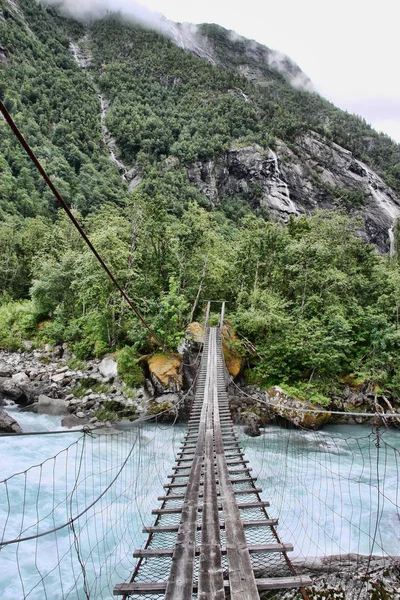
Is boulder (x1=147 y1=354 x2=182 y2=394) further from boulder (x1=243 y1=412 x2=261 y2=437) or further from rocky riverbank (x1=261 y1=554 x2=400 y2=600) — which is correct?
rocky riverbank (x1=261 y1=554 x2=400 y2=600)

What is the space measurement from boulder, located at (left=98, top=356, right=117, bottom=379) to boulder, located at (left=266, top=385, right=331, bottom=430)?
5.35 m

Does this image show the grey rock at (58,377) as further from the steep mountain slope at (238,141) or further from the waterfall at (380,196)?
the waterfall at (380,196)

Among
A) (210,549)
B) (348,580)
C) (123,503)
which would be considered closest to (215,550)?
(210,549)

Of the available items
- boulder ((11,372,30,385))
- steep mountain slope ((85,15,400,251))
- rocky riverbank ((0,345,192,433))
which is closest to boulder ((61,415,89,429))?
rocky riverbank ((0,345,192,433))

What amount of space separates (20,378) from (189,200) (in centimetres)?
4879

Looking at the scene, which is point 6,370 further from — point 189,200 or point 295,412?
point 189,200

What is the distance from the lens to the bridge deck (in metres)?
2.01

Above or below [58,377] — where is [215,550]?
above

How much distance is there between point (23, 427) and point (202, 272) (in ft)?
28.5

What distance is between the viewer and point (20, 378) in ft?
38.6

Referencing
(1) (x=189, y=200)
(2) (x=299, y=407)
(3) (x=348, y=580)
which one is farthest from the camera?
(1) (x=189, y=200)

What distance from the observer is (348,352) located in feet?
41.3

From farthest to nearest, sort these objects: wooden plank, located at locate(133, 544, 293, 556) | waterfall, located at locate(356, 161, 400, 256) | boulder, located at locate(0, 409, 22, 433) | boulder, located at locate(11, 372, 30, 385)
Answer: waterfall, located at locate(356, 161, 400, 256)
boulder, located at locate(11, 372, 30, 385)
boulder, located at locate(0, 409, 22, 433)
wooden plank, located at locate(133, 544, 293, 556)

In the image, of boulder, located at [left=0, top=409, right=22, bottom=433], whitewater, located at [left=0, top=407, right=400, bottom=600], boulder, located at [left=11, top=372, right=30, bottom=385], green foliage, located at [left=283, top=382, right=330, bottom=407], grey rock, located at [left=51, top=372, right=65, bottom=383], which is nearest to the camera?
whitewater, located at [left=0, top=407, right=400, bottom=600]
